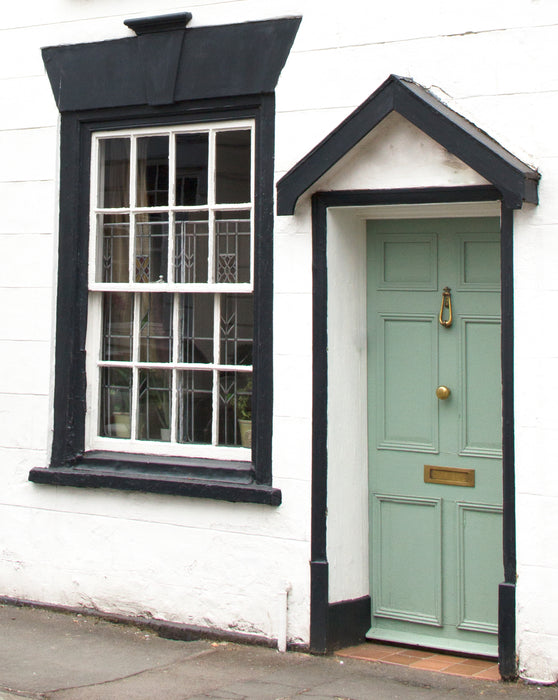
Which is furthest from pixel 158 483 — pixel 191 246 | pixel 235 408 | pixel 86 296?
pixel 191 246

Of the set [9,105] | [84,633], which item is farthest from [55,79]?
[84,633]

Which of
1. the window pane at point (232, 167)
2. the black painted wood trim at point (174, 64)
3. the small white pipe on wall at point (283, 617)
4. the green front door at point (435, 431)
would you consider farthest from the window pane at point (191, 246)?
the small white pipe on wall at point (283, 617)

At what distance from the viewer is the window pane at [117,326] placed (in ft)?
22.1

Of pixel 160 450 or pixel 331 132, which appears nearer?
pixel 331 132

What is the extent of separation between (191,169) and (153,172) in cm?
28

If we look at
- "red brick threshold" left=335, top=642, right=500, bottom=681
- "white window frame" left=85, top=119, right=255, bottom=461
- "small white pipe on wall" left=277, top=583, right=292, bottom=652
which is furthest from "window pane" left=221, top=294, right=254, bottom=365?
"red brick threshold" left=335, top=642, right=500, bottom=681

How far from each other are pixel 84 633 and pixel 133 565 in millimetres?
492

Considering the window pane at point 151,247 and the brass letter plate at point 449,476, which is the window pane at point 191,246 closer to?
the window pane at point 151,247

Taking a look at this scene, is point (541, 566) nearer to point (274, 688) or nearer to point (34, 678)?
point (274, 688)

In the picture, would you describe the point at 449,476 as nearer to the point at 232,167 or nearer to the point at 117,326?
the point at 232,167

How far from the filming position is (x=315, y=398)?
5.91 m

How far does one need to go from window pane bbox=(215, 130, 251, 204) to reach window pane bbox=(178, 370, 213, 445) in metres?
1.10

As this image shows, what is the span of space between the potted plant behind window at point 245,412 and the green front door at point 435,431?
0.73 meters

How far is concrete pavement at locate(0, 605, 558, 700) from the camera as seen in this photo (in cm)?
521
